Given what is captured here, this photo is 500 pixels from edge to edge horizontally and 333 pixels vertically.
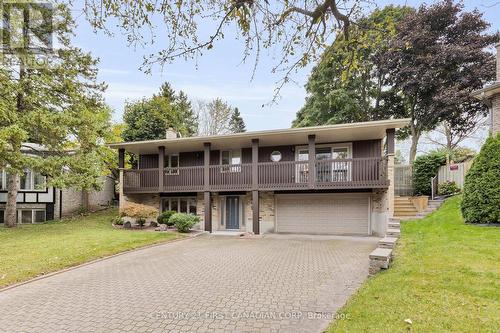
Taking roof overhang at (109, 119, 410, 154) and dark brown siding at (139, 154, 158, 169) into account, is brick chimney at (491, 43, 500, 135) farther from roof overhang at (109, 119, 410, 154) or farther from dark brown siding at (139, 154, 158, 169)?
dark brown siding at (139, 154, 158, 169)

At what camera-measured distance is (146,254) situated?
9.93 metres

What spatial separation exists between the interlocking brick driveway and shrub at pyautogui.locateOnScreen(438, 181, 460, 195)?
9979 mm

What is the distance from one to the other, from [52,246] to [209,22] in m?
9.62

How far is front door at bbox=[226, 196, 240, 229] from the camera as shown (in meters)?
16.9

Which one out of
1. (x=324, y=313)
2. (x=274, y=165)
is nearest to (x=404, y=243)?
(x=324, y=313)

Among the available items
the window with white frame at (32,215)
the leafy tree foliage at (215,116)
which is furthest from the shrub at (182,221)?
the leafy tree foliage at (215,116)

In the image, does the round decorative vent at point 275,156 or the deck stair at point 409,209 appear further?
the round decorative vent at point 275,156

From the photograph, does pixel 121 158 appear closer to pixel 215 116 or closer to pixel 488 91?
pixel 488 91

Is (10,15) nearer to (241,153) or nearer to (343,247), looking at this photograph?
(241,153)

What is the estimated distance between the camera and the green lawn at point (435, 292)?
3830mm

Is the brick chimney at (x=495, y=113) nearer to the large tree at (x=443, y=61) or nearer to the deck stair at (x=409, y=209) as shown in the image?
the deck stair at (x=409, y=209)

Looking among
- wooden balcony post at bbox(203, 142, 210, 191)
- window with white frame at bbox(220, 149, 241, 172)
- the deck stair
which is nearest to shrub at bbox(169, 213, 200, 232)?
wooden balcony post at bbox(203, 142, 210, 191)

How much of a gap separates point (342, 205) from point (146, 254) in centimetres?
950

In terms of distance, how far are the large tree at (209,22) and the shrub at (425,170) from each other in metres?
15.2
